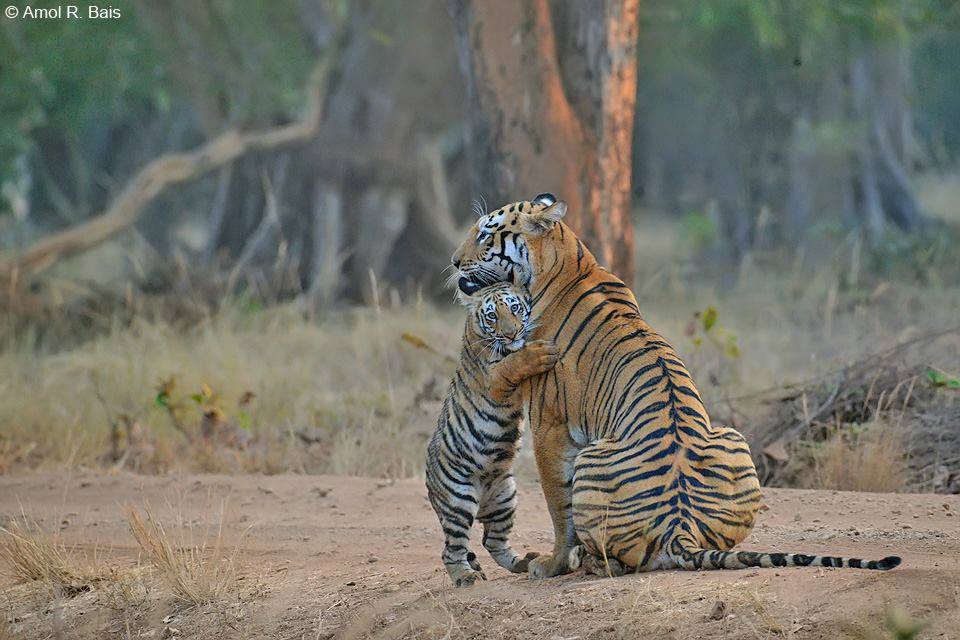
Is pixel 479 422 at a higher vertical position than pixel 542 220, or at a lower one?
lower

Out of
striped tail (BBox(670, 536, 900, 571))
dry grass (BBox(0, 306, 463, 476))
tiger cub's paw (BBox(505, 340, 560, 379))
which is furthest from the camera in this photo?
dry grass (BBox(0, 306, 463, 476))

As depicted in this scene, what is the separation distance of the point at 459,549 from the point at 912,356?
15.3 feet

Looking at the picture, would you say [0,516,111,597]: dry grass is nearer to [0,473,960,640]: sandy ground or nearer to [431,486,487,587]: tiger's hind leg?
[0,473,960,640]: sandy ground

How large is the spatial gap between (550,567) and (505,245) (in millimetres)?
1319

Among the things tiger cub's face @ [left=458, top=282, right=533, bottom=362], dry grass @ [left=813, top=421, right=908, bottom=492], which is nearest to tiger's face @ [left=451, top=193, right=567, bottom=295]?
tiger cub's face @ [left=458, top=282, right=533, bottom=362]

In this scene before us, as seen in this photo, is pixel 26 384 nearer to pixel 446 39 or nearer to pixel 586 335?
pixel 586 335

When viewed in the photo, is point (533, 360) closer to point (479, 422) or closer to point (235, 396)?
point (479, 422)

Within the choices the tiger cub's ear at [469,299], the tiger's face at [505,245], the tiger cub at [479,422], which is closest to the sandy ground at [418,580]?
the tiger cub at [479,422]

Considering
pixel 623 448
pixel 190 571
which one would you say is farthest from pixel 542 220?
pixel 190 571

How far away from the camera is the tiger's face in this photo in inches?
216

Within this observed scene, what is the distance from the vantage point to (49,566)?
5.93 m

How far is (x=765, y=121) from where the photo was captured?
775 inches

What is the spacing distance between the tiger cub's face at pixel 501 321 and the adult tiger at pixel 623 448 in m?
0.08
